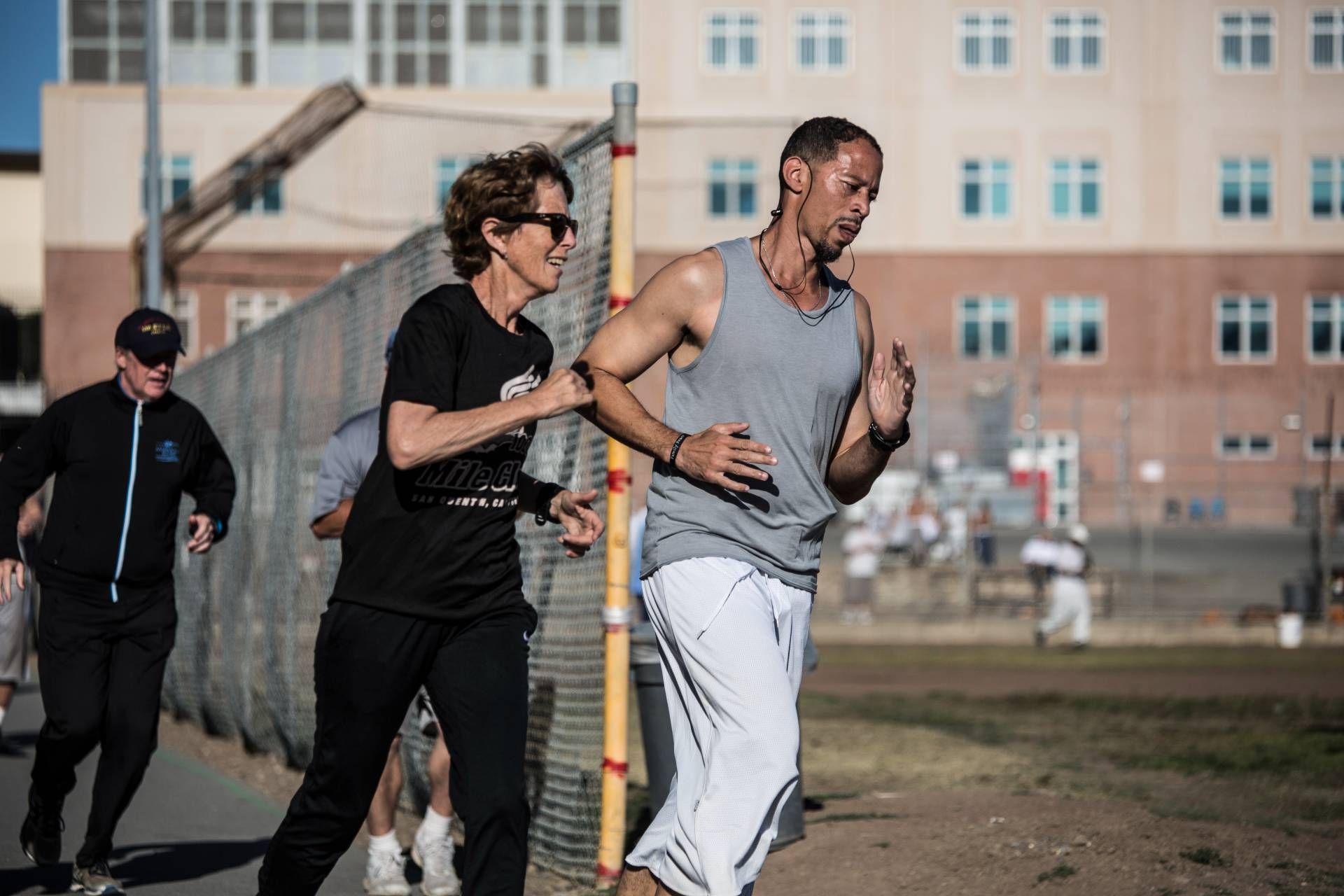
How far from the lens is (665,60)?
49750 mm

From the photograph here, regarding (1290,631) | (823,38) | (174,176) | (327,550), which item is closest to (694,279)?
(327,550)

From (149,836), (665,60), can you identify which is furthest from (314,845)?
(665,60)

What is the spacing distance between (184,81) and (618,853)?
152 feet

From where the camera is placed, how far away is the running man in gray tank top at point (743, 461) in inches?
168

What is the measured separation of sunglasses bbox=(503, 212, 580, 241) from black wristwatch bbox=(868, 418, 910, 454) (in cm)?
100

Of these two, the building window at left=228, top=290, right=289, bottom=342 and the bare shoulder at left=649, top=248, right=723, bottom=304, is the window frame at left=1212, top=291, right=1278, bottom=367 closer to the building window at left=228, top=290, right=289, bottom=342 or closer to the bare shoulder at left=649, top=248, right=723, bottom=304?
the building window at left=228, top=290, right=289, bottom=342

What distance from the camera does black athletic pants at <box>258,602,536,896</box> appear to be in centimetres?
455

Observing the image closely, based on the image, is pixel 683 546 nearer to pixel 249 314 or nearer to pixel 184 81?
pixel 249 314

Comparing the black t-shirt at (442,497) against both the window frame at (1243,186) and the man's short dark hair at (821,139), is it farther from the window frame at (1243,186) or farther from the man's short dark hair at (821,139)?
the window frame at (1243,186)

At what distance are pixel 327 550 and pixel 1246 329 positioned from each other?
152 feet

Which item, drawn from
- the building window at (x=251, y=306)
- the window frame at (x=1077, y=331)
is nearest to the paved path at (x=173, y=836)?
the building window at (x=251, y=306)

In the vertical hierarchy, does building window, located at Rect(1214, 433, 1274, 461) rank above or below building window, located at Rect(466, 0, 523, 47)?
below

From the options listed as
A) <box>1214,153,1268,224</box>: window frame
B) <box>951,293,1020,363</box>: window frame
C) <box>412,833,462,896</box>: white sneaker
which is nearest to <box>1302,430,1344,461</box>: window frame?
<box>1214,153,1268,224</box>: window frame

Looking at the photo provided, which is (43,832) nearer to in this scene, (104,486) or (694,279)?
(104,486)
